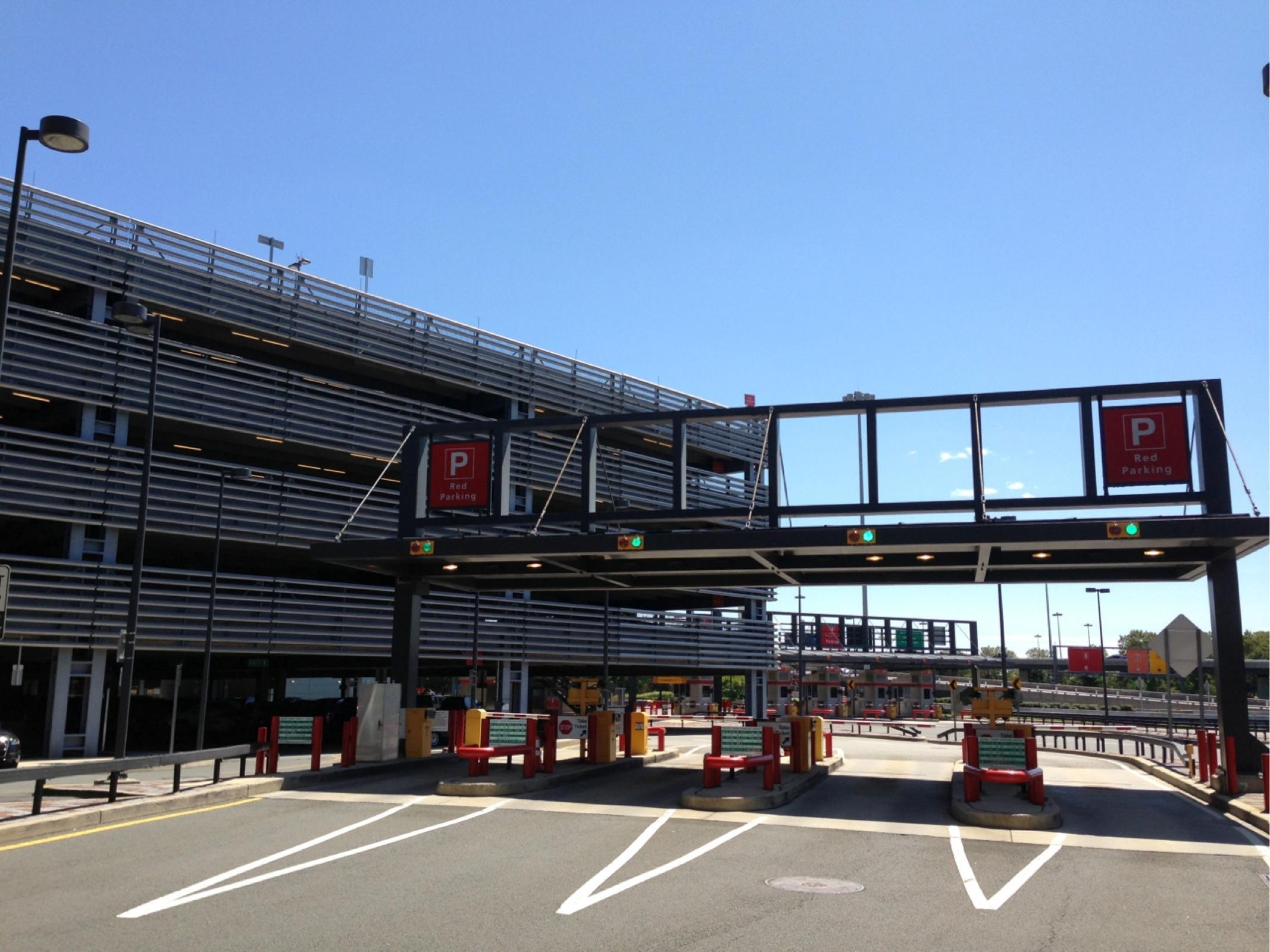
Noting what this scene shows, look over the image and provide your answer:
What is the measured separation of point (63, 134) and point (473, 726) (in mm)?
13641

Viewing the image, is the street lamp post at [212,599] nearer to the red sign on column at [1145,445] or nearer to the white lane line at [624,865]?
the white lane line at [624,865]

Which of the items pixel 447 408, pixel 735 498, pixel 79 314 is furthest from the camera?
pixel 735 498

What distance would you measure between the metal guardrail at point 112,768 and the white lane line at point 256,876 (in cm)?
330

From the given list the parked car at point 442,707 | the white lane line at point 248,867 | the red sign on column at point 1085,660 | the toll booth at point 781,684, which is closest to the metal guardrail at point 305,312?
the parked car at point 442,707

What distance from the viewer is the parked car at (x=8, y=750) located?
862 inches

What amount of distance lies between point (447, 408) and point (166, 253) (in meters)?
11.9

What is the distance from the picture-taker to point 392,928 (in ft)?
27.8

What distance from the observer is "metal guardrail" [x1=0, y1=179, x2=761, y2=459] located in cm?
3147

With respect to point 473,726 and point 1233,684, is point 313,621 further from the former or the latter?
point 1233,684

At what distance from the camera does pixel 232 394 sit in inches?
1373

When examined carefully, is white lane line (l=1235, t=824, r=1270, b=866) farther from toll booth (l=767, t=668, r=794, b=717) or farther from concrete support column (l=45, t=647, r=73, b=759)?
toll booth (l=767, t=668, r=794, b=717)

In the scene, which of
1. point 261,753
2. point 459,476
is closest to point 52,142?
point 261,753

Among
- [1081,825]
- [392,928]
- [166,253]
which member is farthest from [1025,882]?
[166,253]

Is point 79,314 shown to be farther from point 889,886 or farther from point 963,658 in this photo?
point 963,658
